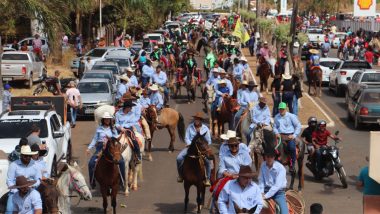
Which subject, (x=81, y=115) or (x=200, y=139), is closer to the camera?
(x=200, y=139)

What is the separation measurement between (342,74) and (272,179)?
2662cm

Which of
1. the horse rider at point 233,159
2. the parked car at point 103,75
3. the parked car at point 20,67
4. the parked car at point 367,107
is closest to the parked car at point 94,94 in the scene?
the parked car at point 103,75

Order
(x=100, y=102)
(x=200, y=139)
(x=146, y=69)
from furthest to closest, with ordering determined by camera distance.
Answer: (x=146, y=69) → (x=100, y=102) → (x=200, y=139)

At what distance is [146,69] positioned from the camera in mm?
34750

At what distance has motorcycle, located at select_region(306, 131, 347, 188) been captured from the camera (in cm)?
1986

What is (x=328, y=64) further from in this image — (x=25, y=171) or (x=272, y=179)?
(x=25, y=171)

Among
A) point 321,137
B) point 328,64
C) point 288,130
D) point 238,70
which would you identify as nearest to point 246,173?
point 288,130

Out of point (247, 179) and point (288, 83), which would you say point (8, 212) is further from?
point (288, 83)

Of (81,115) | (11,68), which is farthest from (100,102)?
(11,68)

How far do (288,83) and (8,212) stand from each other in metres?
17.9

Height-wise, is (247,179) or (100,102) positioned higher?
(247,179)

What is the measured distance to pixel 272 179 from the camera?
1293 cm

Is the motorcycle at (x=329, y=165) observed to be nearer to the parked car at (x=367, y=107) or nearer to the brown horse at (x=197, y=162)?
the brown horse at (x=197, y=162)

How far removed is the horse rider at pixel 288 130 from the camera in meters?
19.0
